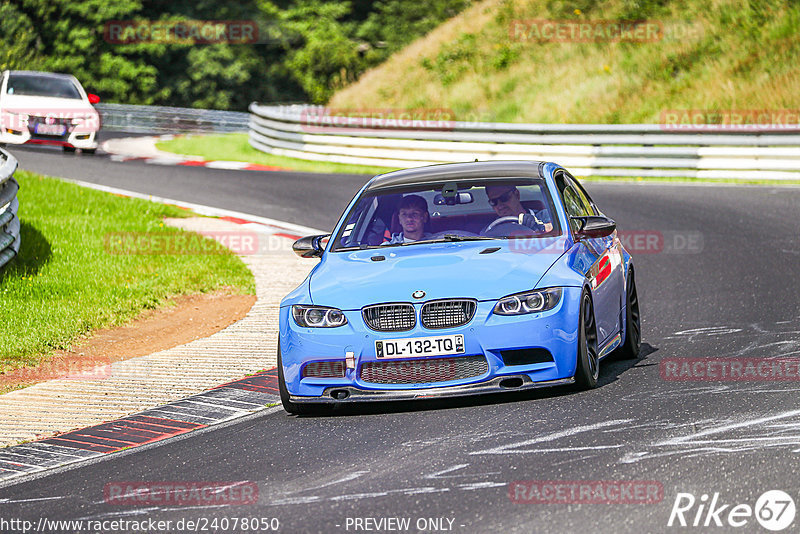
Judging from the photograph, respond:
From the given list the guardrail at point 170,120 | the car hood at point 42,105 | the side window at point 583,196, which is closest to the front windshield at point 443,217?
the side window at point 583,196

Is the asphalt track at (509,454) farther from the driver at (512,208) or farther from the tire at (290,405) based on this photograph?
the driver at (512,208)

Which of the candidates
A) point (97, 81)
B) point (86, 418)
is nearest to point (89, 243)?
point (86, 418)

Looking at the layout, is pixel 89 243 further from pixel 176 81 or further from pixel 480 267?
pixel 176 81

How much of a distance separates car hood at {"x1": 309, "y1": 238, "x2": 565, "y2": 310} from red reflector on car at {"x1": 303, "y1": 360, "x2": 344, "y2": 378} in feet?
1.17

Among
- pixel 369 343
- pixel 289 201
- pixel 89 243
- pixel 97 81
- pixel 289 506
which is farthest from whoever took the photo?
pixel 97 81

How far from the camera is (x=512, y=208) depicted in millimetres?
8734

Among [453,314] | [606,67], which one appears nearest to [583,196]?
[453,314]

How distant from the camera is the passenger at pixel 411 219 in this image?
28.4 ft

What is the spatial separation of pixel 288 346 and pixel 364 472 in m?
1.68

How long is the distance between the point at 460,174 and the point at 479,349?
2055 millimetres

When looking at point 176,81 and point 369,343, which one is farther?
point 176,81

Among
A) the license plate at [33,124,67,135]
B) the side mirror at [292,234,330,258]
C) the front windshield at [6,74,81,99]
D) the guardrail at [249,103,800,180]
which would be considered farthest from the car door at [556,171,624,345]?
the front windshield at [6,74,81,99]

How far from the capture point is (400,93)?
38938mm

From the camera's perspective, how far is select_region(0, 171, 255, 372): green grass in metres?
11.1
